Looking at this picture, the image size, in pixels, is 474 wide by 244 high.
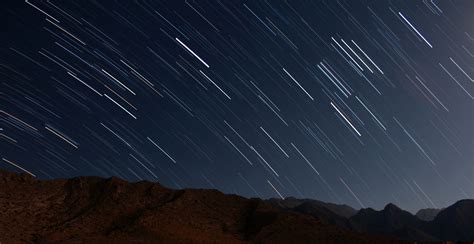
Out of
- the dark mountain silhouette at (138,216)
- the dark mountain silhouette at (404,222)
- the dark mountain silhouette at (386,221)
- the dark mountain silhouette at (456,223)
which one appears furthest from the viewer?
the dark mountain silhouette at (386,221)

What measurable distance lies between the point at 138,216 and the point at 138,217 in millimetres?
736

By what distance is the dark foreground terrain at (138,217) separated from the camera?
187 ft

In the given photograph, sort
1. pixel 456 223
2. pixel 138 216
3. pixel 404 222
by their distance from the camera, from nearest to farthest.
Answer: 1. pixel 138 216
2. pixel 456 223
3. pixel 404 222

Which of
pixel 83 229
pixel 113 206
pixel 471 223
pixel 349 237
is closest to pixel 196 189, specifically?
pixel 113 206

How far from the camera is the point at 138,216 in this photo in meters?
63.6

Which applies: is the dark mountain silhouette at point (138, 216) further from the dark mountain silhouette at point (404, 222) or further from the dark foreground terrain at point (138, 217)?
the dark mountain silhouette at point (404, 222)

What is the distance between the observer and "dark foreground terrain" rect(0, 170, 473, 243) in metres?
57.0

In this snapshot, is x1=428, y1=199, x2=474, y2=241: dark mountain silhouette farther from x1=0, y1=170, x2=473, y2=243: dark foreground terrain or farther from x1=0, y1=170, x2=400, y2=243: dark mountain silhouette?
x1=0, y1=170, x2=400, y2=243: dark mountain silhouette

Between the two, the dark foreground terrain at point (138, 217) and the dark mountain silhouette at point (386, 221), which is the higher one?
the dark foreground terrain at point (138, 217)

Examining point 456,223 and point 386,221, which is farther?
point 386,221

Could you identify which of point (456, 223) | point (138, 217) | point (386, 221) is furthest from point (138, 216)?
point (456, 223)

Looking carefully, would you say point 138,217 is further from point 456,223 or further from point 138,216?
point 456,223

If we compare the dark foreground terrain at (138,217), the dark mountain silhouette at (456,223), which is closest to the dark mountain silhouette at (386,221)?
the dark mountain silhouette at (456,223)

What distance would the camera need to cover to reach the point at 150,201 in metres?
72.1
